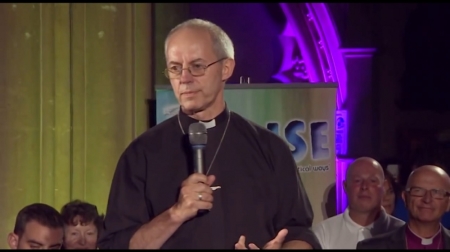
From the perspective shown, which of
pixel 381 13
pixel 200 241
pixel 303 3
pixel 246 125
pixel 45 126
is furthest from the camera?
pixel 381 13

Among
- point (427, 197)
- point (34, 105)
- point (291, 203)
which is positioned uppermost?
point (34, 105)

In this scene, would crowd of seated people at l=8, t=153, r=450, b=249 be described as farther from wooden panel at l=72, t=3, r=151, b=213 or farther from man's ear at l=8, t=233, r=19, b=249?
wooden panel at l=72, t=3, r=151, b=213

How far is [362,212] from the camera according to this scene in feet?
12.9

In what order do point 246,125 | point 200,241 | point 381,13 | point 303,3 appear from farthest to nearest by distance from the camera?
point 381,13 < point 303,3 < point 246,125 < point 200,241

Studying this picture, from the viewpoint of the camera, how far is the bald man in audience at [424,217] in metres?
3.27

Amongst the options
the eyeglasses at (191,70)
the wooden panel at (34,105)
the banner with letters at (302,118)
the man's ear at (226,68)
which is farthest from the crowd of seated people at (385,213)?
the wooden panel at (34,105)

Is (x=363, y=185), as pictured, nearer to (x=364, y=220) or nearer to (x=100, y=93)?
(x=364, y=220)

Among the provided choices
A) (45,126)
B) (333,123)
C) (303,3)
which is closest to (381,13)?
(303,3)

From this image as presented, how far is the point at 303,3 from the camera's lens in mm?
6004

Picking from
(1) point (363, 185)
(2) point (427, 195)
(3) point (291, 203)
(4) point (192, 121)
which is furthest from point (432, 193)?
(4) point (192, 121)

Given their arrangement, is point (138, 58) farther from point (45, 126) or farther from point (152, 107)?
point (45, 126)

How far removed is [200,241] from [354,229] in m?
1.94

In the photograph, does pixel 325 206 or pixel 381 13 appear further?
pixel 381 13

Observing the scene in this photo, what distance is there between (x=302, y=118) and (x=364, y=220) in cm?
65
